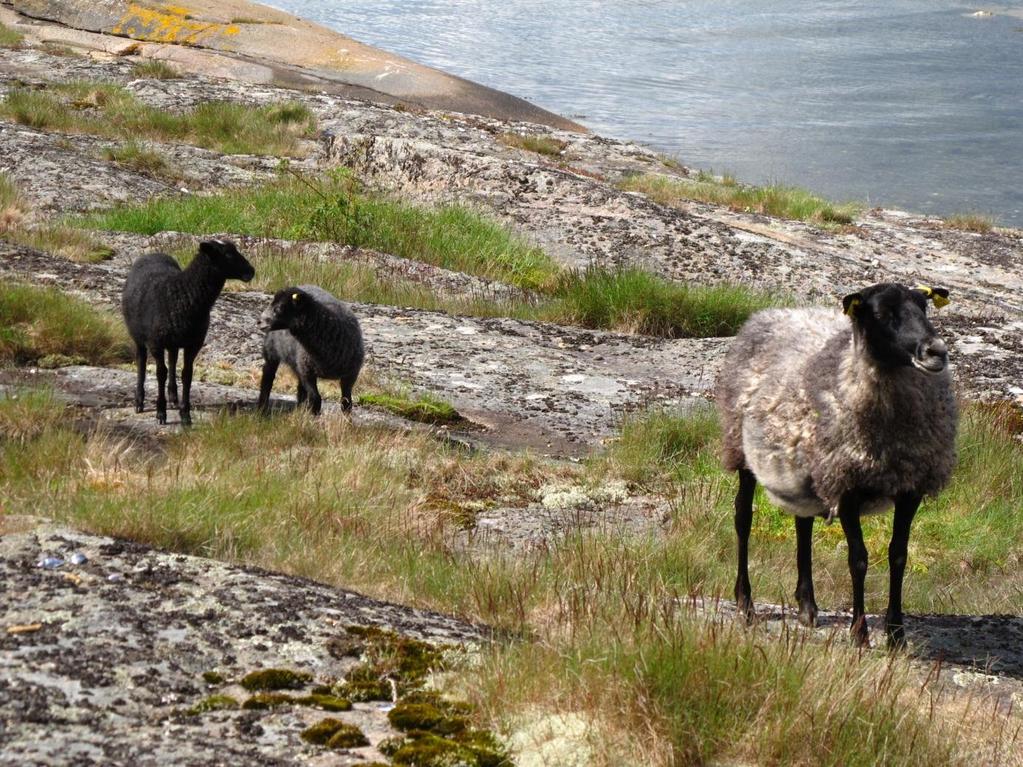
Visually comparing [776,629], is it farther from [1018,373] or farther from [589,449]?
[1018,373]

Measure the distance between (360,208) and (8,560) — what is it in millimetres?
12149

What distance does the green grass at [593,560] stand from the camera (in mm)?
4125

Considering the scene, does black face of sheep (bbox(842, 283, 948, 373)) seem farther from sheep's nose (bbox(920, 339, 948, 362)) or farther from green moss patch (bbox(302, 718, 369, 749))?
green moss patch (bbox(302, 718, 369, 749))

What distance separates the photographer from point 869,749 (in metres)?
4.10

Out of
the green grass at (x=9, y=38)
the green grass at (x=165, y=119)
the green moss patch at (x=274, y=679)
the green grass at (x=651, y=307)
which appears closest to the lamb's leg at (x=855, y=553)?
the green moss patch at (x=274, y=679)

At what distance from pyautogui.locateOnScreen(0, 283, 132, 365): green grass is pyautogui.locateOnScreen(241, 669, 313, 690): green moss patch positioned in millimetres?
6777

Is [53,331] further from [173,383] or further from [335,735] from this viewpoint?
[335,735]

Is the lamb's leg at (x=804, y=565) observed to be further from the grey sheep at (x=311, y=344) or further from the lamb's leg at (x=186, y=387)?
the lamb's leg at (x=186, y=387)

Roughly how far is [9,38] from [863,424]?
2765cm

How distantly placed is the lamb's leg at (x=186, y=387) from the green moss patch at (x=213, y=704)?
16.9ft

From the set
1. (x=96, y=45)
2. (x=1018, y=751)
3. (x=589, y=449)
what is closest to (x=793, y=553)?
(x=589, y=449)

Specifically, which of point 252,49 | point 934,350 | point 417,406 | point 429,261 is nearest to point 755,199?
point 429,261

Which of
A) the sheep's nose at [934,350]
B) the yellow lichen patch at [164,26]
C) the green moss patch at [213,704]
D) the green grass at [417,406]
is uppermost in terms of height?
the yellow lichen patch at [164,26]

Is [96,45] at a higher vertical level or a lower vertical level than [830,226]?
higher
